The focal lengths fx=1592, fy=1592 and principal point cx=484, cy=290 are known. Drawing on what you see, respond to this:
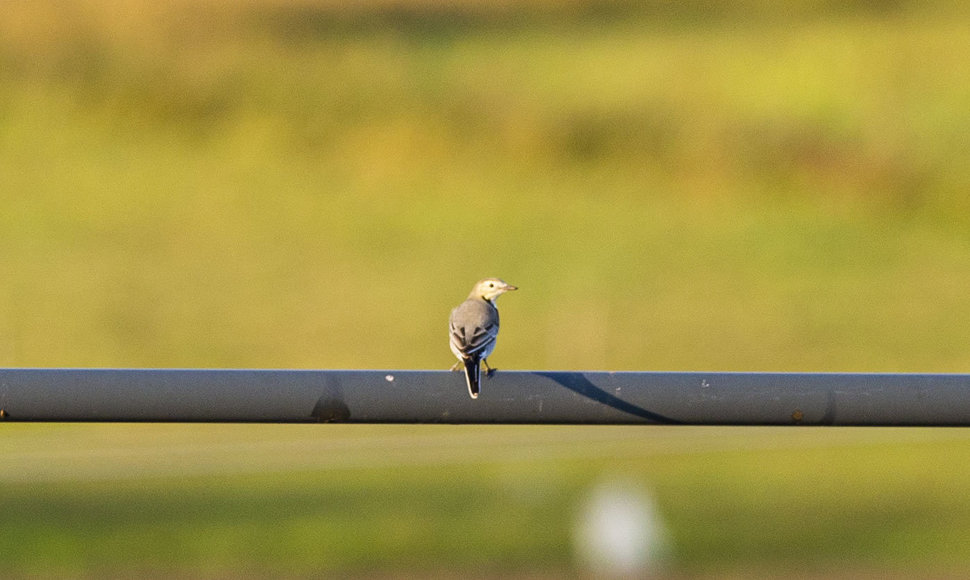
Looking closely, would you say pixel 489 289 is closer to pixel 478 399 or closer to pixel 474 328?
pixel 474 328

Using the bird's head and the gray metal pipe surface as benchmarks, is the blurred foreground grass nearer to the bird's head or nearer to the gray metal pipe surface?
the bird's head

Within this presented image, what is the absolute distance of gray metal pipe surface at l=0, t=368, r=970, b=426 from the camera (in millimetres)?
3275

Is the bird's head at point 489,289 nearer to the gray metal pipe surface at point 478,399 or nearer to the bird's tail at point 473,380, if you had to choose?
the bird's tail at point 473,380

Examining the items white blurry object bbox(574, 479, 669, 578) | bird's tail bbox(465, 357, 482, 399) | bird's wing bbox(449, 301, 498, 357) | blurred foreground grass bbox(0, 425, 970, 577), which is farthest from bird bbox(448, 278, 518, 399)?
white blurry object bbox(574, 479, 669, 578)

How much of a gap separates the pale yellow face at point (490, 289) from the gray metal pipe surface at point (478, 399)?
4.44 m

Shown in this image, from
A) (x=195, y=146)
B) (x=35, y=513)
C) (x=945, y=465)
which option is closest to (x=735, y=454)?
(x=945, y=465)

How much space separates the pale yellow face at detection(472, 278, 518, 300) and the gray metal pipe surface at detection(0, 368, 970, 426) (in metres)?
4.44

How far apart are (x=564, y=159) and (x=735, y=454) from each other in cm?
4395

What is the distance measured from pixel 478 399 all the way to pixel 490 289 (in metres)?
4.74

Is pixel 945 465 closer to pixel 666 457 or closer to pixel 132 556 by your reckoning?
pixel 666 457

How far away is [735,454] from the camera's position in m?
34.8

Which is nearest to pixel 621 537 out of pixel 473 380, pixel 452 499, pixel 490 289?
→ pixel 452 499

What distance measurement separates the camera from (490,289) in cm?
819

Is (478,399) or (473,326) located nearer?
(478,399)
